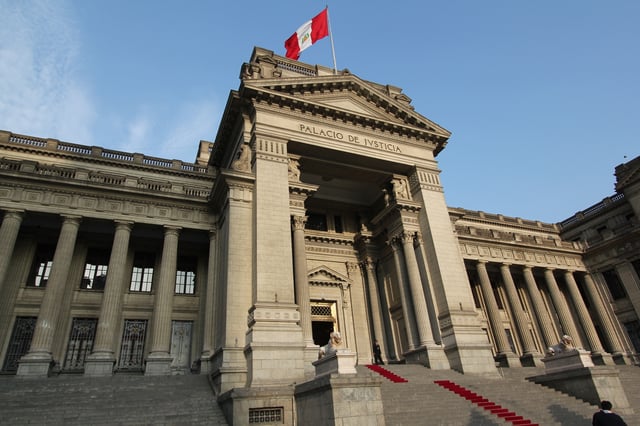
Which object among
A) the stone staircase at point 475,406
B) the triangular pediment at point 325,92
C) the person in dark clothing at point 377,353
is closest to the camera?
the stone staircase at point 475,406

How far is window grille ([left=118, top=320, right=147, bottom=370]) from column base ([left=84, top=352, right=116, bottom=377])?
110 inches

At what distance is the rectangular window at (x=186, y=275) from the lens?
2480cm

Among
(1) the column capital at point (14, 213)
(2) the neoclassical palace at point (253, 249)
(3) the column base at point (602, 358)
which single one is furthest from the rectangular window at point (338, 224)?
(3) the column base at point (602, 358)

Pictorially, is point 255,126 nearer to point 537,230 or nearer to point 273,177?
point 273,177

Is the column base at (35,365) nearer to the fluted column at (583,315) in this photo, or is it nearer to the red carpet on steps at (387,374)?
the red carpet on steps at (387,374)

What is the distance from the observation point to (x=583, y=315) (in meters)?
33.3

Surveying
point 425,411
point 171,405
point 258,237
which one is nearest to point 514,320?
point 425,411

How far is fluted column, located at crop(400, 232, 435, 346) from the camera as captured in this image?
2112 centimetres

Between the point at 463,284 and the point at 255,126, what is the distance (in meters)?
14.0

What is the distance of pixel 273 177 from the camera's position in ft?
66.3

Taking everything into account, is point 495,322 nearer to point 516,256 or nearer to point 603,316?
point 516,256

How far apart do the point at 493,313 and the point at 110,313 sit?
2584cm

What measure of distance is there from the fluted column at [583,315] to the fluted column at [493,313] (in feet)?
25.5

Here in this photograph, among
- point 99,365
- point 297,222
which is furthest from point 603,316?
point 99,365
